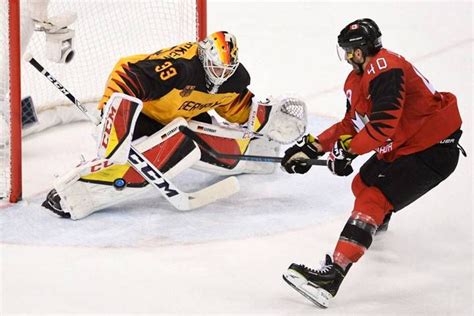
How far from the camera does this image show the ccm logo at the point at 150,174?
3570 millimetres

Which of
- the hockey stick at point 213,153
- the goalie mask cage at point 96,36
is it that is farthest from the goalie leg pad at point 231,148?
the goalie mask cage at point 96,36

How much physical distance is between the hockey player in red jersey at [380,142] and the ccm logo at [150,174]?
0.68m

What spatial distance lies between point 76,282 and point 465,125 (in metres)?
2.17

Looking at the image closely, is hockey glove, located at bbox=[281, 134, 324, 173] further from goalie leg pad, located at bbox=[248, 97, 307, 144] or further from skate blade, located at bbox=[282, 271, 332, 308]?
A: goalie leg pad, located at bbox=[248, 97, 307, 144]

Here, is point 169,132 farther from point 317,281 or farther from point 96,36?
point 96,36

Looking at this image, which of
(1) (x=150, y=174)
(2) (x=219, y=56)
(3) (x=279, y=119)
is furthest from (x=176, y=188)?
(3) (x=279, y=119)

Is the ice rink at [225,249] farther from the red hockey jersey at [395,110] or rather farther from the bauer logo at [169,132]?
the red hockey jersey at [395,110]

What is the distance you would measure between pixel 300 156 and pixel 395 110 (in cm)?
49

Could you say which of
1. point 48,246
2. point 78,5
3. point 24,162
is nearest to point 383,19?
point 78,5

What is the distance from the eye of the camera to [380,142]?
3.00 metres

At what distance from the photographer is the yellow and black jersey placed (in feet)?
11.7

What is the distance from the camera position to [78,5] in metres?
4.66

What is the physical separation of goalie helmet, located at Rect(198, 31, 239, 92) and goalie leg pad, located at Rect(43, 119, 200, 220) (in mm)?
220

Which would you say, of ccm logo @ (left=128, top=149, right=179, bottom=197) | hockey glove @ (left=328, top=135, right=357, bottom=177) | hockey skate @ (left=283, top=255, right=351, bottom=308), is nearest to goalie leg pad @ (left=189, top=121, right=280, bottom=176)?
ccm logo @ (left=128, top=149, right=179, bottom=197)
